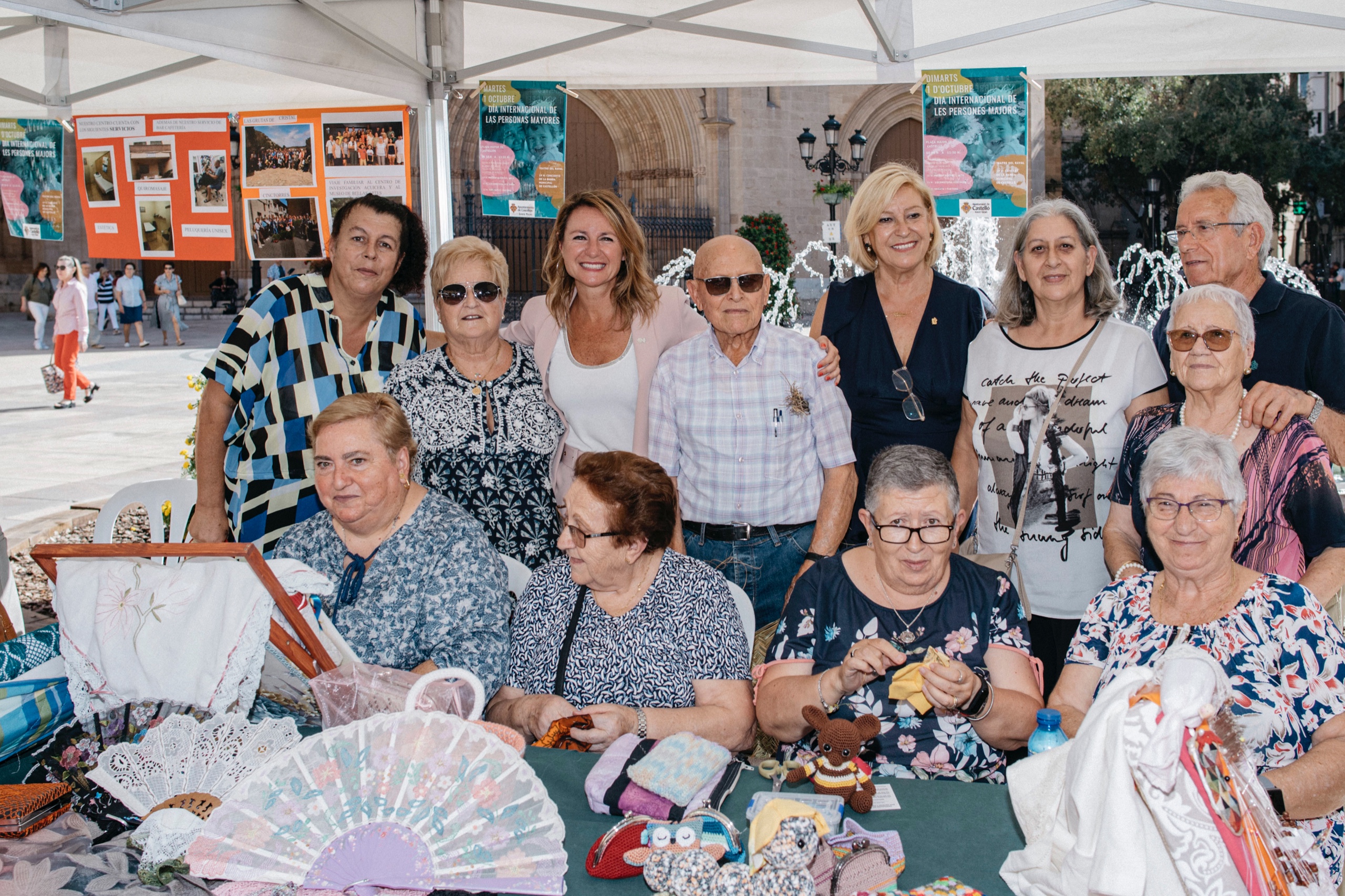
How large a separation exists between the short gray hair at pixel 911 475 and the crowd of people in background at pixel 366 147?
124 inches

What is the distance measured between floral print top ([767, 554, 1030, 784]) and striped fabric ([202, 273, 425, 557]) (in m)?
1.77

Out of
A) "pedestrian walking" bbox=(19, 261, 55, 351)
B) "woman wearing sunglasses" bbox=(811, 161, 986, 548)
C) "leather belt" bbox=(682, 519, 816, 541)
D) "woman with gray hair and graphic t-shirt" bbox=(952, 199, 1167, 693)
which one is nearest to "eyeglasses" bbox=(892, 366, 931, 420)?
"woman wearing sunglasses" bbox=(811, 161, 986, 548)

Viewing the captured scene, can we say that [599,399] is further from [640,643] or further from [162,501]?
[162,501]

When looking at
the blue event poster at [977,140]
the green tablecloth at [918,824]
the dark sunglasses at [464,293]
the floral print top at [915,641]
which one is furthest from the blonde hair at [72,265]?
the green tablecloth at [918,824]

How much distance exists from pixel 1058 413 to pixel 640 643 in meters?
1.38

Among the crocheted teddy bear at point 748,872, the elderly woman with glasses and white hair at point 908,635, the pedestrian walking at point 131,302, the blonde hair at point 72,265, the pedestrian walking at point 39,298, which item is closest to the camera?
the crocheted teddy bear at point 748,872

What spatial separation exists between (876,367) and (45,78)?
393 cm

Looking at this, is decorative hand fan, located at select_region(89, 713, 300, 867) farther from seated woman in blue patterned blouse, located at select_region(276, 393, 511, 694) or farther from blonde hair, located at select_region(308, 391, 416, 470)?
blonde hair, located at select_region(308, 391, 416, 470)

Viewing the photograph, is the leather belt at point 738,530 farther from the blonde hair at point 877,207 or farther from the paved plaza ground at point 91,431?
the paved plaza ground at point 91,431

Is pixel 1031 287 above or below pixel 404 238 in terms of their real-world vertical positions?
below

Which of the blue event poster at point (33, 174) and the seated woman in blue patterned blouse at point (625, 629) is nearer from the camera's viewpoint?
the seated woman in blue patterned blouse at point (625, 629)

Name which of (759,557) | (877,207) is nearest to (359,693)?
(759,557)

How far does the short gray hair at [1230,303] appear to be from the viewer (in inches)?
103

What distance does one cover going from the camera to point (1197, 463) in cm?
232
